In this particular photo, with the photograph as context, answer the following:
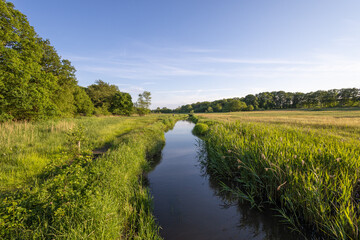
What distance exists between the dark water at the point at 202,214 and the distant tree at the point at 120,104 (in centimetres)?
4921

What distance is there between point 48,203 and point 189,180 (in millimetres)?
6023

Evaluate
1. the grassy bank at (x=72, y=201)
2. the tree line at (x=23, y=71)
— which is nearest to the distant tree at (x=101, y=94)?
the tree line at (x=23, y=71)

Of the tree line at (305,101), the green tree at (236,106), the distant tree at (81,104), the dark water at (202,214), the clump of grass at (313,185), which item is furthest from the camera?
the green tree at (236,106)

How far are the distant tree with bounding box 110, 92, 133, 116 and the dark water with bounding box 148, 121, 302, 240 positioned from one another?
1937 inches

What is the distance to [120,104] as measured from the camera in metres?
51.9

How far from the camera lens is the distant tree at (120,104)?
168ft

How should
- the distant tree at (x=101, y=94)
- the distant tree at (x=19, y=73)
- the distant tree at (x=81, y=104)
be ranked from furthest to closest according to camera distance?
the distant tree at (x=101, y=94)
the distant tree at (x=81, y=104)
the distant tree at (x=19, y=73)

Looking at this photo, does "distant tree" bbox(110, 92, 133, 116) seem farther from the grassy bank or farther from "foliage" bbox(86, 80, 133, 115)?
the grassy bank

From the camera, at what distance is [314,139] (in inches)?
264

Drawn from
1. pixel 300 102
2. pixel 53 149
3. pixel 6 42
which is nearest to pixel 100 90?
pixel 6 42

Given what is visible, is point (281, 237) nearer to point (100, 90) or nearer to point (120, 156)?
point (120, 156)

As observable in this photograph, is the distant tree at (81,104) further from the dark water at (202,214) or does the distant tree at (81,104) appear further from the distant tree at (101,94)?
the dark water at (202,214)

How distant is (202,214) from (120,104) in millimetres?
53763

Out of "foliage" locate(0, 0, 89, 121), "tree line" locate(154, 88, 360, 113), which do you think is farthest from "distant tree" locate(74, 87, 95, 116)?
"tree line" locate(154, 88, 360, 113)
